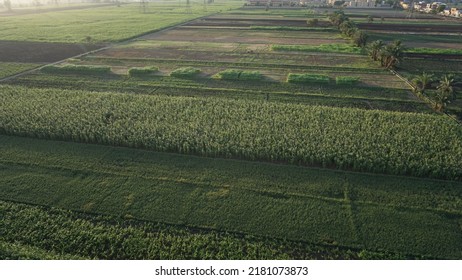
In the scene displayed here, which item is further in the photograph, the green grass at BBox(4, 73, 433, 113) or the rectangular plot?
the green grass at BBox(4, 73, 433, 113)

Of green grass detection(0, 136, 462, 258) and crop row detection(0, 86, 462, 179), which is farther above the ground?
crop row detection(0, 86, 462, 179)

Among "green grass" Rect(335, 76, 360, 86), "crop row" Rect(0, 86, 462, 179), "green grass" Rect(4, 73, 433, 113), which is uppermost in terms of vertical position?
"green grass" Rect(335, 76, 360, 86)

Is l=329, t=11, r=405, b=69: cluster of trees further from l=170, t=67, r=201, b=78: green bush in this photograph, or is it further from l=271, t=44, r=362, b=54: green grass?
l=170, t=67, r=201, b=78: green bush

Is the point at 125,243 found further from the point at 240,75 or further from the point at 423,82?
the point at 423,82

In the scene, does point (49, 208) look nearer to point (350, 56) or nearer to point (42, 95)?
point (42, 95)

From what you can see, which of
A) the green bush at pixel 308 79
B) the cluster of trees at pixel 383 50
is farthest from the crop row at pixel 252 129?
the cluster of trees at pixel 383 50

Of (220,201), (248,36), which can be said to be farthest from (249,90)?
(248,36)

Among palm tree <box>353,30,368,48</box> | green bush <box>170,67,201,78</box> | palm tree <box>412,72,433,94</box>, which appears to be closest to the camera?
palm tree <box>412,72,433,94</box>

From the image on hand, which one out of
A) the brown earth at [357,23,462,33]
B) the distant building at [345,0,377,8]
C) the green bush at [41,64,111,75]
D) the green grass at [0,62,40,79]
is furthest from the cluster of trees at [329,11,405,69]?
the distant building at [345,0,377,8]
